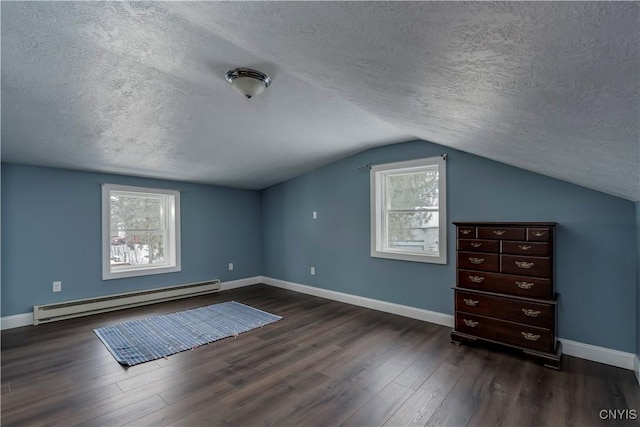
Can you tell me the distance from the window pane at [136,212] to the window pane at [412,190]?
11.9ft

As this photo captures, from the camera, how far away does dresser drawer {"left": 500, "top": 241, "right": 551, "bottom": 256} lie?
8.75ft

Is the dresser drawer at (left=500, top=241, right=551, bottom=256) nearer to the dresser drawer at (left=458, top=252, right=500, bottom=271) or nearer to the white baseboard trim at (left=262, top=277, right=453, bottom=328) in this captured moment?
the dresser drawer at (left=458, top=252, right=500, bottom=271)

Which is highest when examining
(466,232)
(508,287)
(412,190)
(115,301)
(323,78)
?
(323,78)

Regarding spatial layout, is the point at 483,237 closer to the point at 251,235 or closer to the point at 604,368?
the point at 604,368

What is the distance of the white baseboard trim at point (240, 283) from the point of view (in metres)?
5.44

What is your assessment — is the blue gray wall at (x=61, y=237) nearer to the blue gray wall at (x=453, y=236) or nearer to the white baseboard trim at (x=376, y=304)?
the blue gray wall at (x=453, y=236)

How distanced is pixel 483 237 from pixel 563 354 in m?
1.28

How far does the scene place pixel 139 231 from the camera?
466cm

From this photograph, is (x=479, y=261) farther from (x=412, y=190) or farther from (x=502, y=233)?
(x=412, y=190)

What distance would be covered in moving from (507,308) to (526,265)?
433 millimetres

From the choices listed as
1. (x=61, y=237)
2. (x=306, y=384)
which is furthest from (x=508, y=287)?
(x=61, y=237)

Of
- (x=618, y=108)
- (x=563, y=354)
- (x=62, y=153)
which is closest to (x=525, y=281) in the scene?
(x=563, y=354)

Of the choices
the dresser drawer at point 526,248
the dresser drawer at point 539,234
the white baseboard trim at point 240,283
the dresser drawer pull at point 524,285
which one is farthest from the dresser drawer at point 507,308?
the white baseboard trim at point 240,283

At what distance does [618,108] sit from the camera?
40.3 inches
